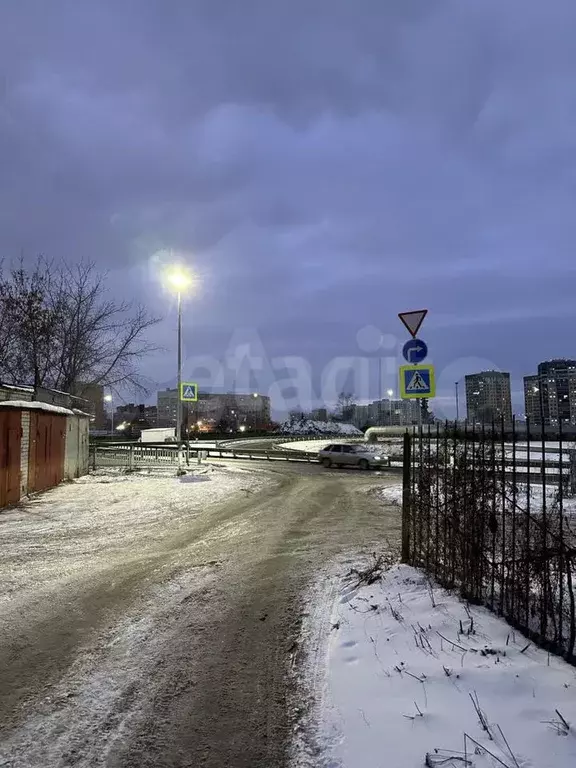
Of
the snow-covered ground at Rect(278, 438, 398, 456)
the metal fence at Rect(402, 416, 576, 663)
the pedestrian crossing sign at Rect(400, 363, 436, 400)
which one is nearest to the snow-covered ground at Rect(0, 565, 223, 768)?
the metal fence at Rect(402, 416, 576, 663)

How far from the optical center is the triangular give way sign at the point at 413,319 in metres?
7.27

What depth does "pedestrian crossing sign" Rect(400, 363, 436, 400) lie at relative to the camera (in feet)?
23.1

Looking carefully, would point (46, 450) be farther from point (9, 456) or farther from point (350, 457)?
point (350, 457)

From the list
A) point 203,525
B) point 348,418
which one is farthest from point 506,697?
point 348,418

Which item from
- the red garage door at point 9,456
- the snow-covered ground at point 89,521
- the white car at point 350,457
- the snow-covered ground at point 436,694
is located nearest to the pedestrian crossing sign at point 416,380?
the snow-covered ground at point 436,694

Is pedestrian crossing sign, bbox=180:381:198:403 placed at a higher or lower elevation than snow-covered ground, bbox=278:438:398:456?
higher

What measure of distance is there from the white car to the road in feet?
64.1

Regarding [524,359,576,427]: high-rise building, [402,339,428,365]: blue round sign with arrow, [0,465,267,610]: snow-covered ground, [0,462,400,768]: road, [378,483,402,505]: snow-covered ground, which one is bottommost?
[378,483,402,505]: snow-covered ground

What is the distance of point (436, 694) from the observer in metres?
3.56

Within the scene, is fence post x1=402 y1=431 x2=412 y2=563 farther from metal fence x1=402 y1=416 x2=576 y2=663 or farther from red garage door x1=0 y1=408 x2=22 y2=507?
red garage door x1=0 y1=408 x2=22 y2=507

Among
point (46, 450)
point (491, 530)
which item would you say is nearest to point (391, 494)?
point (46, 450)

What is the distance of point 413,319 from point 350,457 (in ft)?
75.0

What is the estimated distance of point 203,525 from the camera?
36.3 feet

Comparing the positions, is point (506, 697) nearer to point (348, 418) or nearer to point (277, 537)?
point (277, 537)
